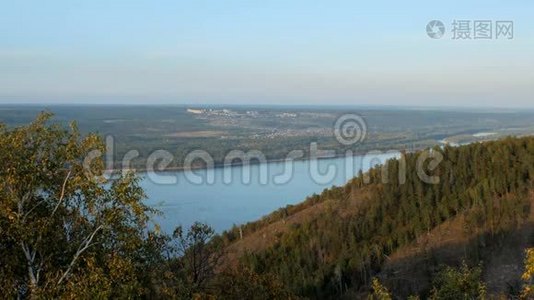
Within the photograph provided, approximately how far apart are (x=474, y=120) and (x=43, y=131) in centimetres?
17694

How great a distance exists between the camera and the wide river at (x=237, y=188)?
46.8 meters

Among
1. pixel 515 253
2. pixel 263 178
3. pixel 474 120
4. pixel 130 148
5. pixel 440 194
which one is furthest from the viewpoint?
pixel 474 120

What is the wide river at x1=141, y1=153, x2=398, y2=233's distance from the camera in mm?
46812

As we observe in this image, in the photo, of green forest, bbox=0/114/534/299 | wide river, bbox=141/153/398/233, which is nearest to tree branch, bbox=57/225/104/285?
green forest, bbox=0/114/534/299

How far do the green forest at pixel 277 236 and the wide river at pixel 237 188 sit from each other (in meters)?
7.18

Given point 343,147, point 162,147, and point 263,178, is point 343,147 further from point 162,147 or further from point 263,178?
point 263,178

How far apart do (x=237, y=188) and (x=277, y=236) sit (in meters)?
23.5

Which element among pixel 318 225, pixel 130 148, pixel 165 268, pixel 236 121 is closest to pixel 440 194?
pixel 318 225

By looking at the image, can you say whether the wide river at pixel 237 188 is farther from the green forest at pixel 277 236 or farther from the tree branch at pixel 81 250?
the tree branch at pixel 81 250

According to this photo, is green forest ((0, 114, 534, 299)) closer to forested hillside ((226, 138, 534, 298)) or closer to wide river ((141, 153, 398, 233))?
forested hillside ((226, 138, 534, 298))

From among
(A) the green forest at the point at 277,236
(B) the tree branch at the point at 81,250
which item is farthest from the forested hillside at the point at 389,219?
(B) the tree branch at the point at 81,250

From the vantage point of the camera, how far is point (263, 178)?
233 ft

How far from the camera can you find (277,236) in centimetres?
3834

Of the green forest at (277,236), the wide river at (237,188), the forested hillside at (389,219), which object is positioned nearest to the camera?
the green forest at (277,236)
